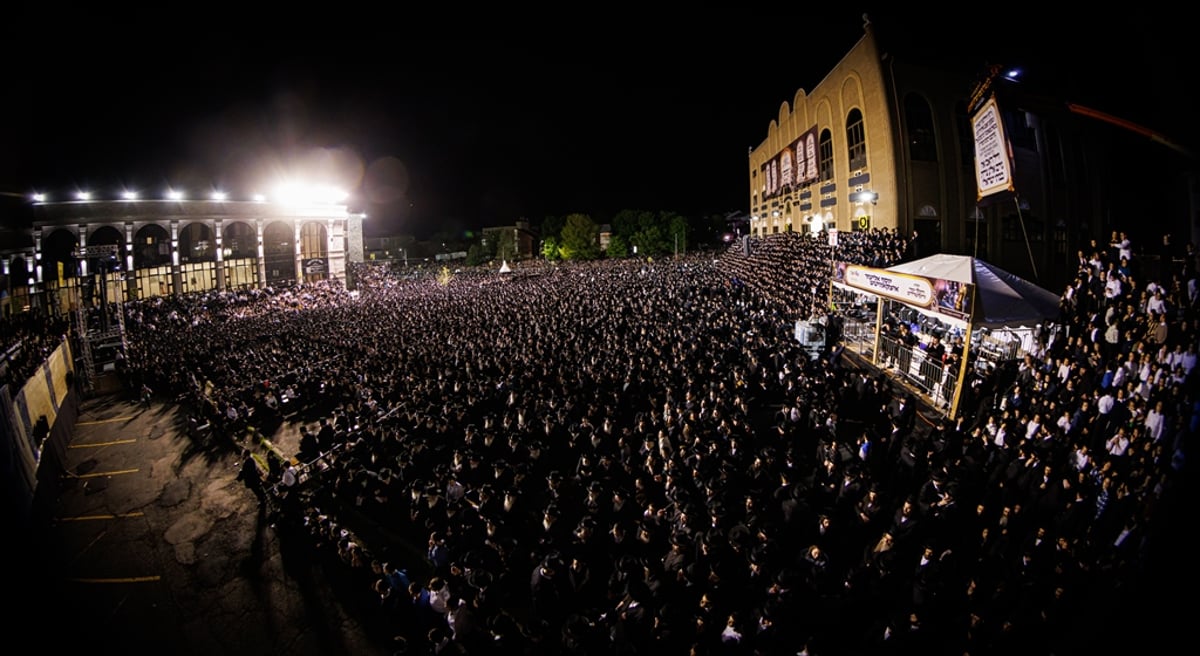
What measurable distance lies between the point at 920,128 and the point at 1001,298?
58.8 ft

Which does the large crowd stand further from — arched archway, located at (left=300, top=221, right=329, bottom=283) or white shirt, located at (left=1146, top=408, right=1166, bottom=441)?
arched archway, located at (left=300, top=221, right=329, bottom=283)

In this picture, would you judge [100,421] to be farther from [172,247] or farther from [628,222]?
[628,222]

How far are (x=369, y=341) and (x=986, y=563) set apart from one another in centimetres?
1971

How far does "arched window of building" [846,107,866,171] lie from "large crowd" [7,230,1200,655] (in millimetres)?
16186

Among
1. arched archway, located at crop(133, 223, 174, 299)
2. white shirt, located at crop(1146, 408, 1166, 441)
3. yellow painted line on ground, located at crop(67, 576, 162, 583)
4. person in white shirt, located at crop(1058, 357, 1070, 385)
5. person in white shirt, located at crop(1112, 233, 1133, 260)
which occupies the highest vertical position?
arched archway, located at crop(133, 223, 174, 299)

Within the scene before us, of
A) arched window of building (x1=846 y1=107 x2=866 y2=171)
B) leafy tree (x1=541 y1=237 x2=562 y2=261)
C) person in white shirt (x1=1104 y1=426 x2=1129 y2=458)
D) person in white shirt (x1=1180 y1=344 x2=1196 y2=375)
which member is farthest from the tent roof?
leafy tree (x1=541 y1=237 x2=562 y2=261)

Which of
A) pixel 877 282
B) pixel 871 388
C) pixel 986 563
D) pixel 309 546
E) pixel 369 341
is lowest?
pixel 309 546

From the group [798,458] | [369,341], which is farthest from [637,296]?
[798,458]

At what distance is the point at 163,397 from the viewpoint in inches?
714

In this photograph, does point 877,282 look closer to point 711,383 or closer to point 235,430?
point 711,383

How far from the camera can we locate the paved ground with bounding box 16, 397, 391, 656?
7098 mm

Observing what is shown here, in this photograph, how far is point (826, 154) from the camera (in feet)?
99.9

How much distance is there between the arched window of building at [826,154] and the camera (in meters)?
29.8

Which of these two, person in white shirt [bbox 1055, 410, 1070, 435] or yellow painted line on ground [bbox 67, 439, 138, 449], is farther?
yellow painted line on ground [bbox 67, 439, 138, 449]
